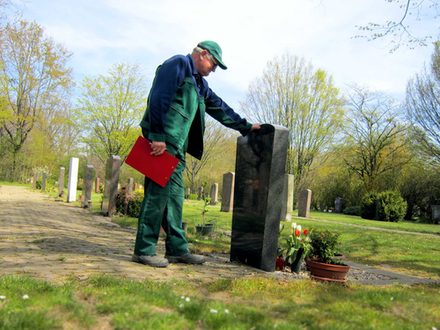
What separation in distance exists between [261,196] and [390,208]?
23090 mm

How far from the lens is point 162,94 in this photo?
418 cm

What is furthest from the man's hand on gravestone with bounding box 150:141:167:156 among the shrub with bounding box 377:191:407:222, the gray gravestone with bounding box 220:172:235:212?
the shrub with bounding box 377:191:407:222

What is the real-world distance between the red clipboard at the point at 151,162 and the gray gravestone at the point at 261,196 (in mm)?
1131

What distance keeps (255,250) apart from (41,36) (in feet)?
121

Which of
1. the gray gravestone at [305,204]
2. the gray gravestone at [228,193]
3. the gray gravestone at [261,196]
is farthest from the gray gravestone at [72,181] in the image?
the gray gravestone at [261,196]

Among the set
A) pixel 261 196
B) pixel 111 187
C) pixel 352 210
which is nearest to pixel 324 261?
pixel 261 196

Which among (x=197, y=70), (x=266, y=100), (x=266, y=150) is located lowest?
(x=266, y=150)

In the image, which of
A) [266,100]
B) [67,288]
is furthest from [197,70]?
[266,100]

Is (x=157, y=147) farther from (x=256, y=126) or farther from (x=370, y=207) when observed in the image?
(x=370, y=207)

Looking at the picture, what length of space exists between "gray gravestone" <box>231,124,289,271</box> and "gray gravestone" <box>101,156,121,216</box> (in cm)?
751

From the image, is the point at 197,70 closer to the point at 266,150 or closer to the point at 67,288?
the point at 266,150

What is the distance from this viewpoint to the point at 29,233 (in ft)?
20.7

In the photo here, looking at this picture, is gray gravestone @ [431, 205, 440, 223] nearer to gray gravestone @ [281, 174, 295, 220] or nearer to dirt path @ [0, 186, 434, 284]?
gray gravestone @ [281, 174, 295, 220]

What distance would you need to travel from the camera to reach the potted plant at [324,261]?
14.9ft
